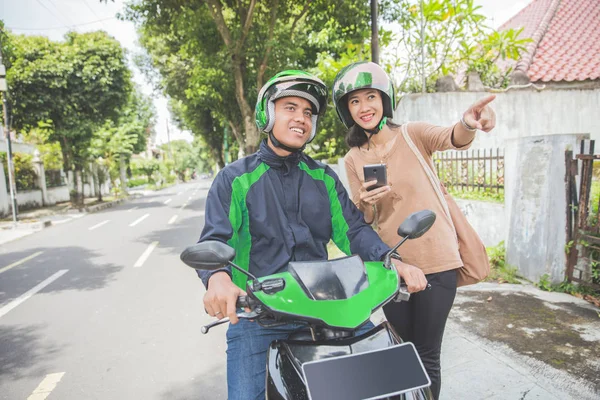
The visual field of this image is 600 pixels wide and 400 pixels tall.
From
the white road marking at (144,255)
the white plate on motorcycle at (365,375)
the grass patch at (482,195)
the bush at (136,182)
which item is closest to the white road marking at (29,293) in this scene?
the white road marking at (144,255)

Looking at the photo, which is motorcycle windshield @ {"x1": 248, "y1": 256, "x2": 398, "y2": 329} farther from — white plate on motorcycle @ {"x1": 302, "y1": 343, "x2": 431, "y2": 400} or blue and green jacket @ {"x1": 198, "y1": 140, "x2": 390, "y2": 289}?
blue and green jacket @ {"x1": 198, "y1": 140, "x2": 390, "y2": 289}

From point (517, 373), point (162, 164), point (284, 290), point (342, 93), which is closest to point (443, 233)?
point (342, 93)

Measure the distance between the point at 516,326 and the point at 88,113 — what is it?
19.6 meters

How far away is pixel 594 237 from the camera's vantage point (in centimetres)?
394

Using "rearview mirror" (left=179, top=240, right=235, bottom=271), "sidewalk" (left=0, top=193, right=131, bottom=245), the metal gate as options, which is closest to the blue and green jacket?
"rearview mirror" (left=179, top=240, right=235, bottom=271)

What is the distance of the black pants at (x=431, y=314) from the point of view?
2008mm

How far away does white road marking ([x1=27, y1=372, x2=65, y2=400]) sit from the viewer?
3.07 m

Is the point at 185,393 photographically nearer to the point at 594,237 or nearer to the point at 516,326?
the point at 516,326

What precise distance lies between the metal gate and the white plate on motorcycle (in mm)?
3679

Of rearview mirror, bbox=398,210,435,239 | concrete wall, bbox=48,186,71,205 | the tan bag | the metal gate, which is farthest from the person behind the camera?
concrete wall, bbox=48,186,71,205

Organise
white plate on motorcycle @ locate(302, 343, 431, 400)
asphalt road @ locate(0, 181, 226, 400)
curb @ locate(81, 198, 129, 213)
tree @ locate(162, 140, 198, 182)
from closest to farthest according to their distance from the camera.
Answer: white plate on motorcycle @ locate(302, 343, 431, 400) → asphalt road @ locate(0, 181, 226, 400) → curb @ locate(81, 198, 129, 213) → tree @ locate(162, 140, 198, 182)

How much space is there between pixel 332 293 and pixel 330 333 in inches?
7.8

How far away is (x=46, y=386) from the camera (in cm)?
321

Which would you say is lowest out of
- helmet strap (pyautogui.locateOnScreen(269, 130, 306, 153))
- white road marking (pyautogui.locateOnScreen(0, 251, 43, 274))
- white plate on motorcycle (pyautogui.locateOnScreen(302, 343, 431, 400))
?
white road marking (pyautogui.locateOnScreen(0, 251, 43, 274))
